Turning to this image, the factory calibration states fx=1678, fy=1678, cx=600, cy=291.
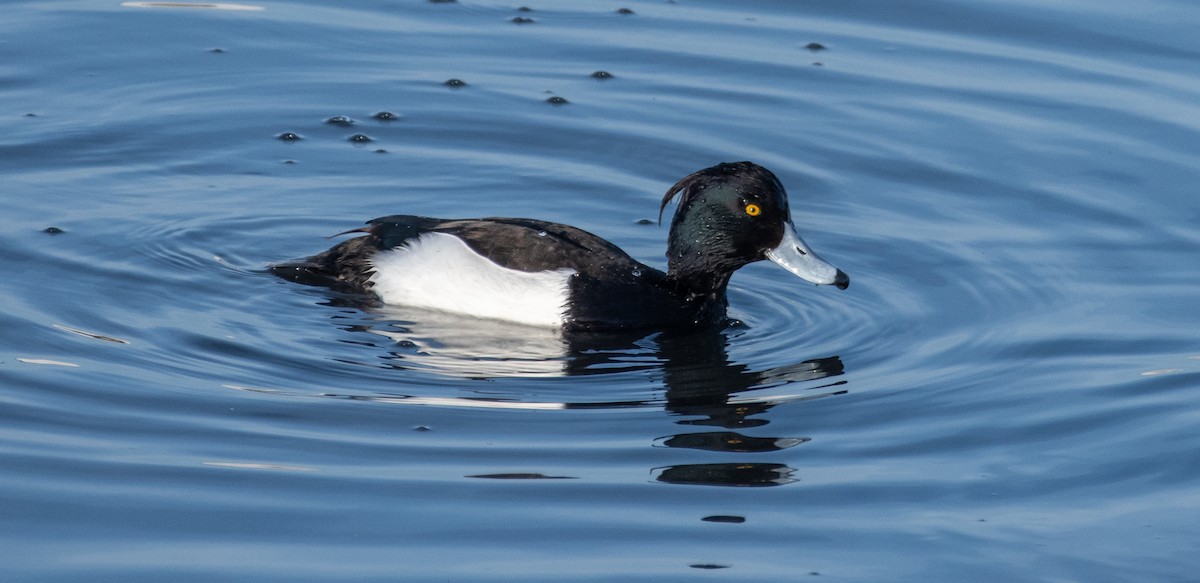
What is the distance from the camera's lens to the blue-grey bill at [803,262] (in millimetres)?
8289

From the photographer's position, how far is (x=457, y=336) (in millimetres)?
8172

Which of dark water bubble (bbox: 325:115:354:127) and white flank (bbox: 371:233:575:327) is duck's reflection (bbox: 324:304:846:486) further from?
dark water bubble (bbox: 325:115:354:127)

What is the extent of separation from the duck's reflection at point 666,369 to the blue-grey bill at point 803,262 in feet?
1.51

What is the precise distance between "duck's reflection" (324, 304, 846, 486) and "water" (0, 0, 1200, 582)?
0.03 m

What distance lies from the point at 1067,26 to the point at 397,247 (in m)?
6.31

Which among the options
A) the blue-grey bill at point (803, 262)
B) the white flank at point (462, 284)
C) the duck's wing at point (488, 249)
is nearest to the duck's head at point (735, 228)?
the blue-grey bill at point (803, 262)

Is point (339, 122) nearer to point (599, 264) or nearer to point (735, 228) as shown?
→ point (599, 264)

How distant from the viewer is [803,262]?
839cm

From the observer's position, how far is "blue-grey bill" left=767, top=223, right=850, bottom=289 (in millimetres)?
8289

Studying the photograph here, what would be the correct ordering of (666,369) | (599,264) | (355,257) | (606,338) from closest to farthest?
(666,369)
(606,338)
(599,264)
(355,257)

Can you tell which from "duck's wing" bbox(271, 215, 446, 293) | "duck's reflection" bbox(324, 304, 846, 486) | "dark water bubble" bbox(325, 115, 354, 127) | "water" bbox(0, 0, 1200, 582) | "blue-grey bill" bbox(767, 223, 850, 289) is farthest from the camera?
"dark water bubble" bbox(325, 115, 354, 127)

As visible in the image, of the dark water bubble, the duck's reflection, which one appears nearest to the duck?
the duck's reflection

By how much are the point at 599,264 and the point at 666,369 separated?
0.85 meters

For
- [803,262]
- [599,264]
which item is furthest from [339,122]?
[803,262]
